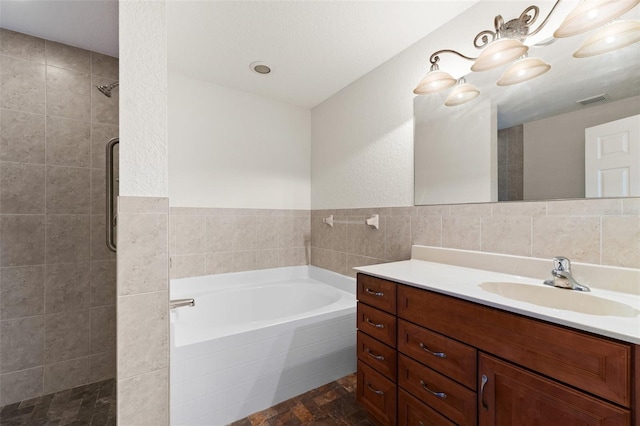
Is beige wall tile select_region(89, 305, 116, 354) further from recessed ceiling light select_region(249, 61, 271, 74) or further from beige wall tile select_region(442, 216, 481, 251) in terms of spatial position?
beige wall tile select_region(442, 216, 481, 251)

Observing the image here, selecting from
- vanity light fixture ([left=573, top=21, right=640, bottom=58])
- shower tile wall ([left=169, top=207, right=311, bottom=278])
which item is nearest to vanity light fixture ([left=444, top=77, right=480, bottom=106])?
vanity light fixture ([left=573, top=21, right=640, bottom=58])

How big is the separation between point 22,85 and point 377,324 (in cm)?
270

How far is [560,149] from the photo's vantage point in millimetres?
1232

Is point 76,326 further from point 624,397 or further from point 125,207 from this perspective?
point 624,397

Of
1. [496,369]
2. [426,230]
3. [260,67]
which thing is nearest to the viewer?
[496,369]

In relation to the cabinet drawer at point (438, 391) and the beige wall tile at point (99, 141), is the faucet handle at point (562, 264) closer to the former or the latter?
the cabinet drawer at point (438, 391)

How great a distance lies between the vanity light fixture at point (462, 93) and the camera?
1.57 meters

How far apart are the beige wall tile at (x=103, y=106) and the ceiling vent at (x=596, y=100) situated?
111 inches

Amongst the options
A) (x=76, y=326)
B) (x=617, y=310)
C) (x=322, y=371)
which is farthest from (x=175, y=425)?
(x=617, y=310)

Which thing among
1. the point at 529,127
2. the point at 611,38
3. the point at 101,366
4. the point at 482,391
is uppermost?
the point at 611,38

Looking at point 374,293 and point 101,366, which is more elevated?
point 374,293

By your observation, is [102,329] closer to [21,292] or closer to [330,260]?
[21,292]

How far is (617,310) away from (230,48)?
8.21ft

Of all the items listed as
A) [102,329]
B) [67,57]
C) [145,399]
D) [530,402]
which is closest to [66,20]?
[67,57]
